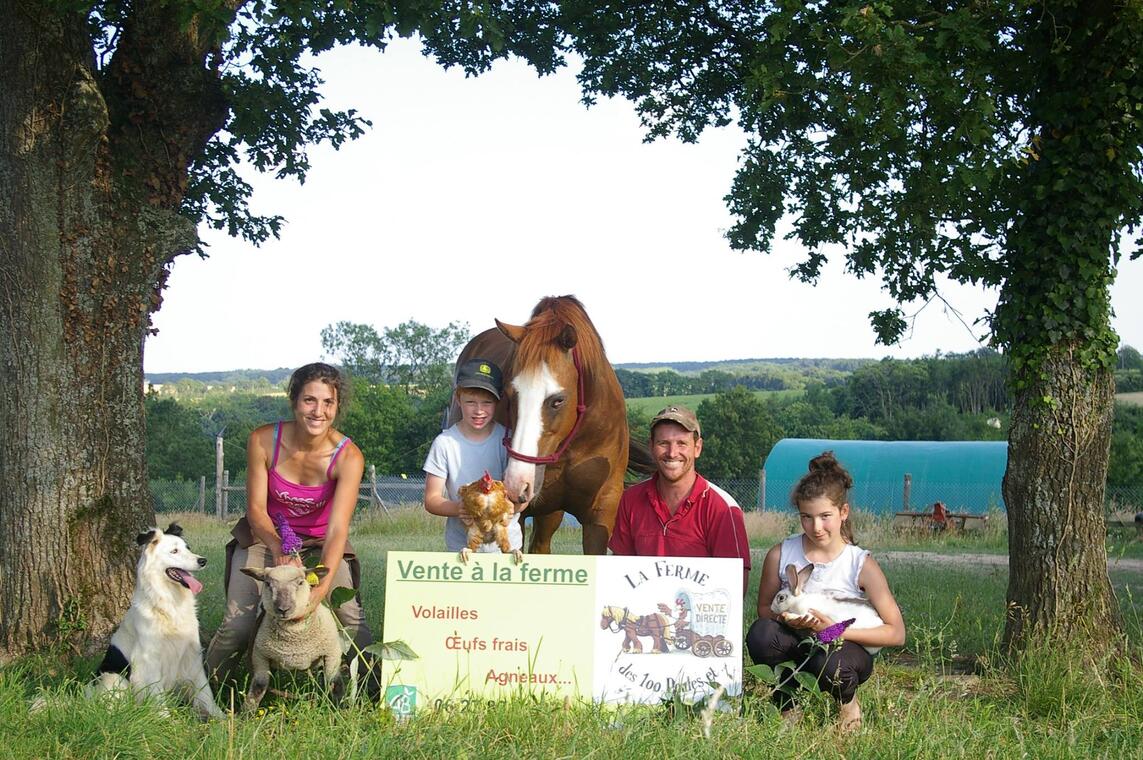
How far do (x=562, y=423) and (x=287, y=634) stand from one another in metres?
1.66

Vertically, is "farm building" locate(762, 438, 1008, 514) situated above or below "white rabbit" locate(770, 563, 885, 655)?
below

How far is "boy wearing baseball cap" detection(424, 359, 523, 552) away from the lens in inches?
196

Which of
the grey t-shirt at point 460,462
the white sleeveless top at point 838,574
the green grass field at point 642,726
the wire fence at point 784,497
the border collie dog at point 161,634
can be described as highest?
the grey t-shirt at point 460,462

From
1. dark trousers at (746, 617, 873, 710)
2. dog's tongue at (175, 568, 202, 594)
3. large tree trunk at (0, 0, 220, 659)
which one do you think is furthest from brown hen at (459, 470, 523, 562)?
large tree trunk at (0, 0, 220, 659)

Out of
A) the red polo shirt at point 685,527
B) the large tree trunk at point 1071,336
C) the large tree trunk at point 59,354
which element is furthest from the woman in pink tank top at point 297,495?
the large tree trunk at point 1071,336

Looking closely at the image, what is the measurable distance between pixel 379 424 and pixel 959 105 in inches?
1574

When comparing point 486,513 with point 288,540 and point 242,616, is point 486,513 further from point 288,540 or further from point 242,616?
point 242,616

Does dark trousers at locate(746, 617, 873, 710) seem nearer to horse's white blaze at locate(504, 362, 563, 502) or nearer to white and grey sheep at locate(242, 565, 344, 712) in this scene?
horse's white blaze at locate(504, 362, 563, 502)

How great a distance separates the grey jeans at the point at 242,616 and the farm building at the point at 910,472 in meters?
20.1

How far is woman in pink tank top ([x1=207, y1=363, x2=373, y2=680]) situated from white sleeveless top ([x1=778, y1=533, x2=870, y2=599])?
2048 mm

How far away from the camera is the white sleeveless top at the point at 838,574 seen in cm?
462

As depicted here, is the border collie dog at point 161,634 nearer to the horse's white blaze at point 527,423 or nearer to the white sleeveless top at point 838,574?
the horse's white blaze at point 527,423

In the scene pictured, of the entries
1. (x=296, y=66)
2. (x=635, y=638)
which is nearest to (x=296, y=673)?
(x=635, y=638)

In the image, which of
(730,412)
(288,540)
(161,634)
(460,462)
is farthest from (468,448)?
(730,412)
